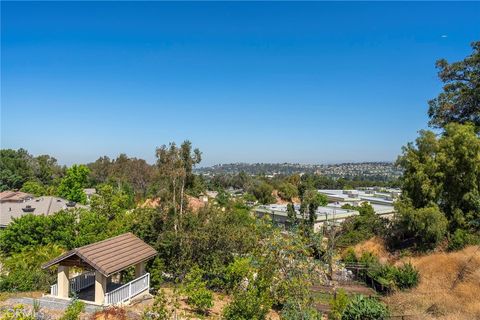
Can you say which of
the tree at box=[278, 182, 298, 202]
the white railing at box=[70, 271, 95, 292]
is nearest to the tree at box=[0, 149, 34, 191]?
the tree at box=[278, 182, 298, 202]

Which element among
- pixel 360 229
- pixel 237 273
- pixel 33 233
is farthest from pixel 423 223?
pixel 33 233

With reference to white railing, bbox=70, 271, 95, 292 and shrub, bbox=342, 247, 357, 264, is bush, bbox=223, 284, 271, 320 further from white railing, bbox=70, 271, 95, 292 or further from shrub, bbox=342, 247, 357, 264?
shrub, bbox=342, 247, 357, 264

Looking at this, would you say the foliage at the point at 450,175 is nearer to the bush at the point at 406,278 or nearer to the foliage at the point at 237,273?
the bush at the point at 406,278

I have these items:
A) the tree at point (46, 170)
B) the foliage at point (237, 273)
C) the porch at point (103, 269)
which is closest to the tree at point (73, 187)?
the tree at point (46, 170)

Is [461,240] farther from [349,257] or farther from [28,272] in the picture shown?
[28,272]

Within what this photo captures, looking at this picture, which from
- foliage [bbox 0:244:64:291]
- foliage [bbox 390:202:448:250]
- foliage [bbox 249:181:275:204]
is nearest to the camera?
foliage [bbox 0:244:64:291]

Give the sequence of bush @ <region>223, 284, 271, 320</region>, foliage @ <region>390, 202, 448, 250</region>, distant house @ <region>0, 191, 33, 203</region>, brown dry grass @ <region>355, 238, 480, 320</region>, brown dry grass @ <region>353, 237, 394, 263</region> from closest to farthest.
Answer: bush @ <region>223, 284, 271, 320</region> < brown dry grass @ <region>355, 238, 480, 320</region> < foliage @ <region>390, 202, 448, 250</region> < brown dry grass @ <region>353, 237, 394, 263</region> < distant house @ <region>0, 191, 33, 203</region>

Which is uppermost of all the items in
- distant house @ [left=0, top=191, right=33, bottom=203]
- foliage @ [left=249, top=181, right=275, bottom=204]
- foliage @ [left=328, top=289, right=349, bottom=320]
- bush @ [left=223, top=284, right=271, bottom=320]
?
bush @ [left=223, top=284, right=271, bottom=320]
